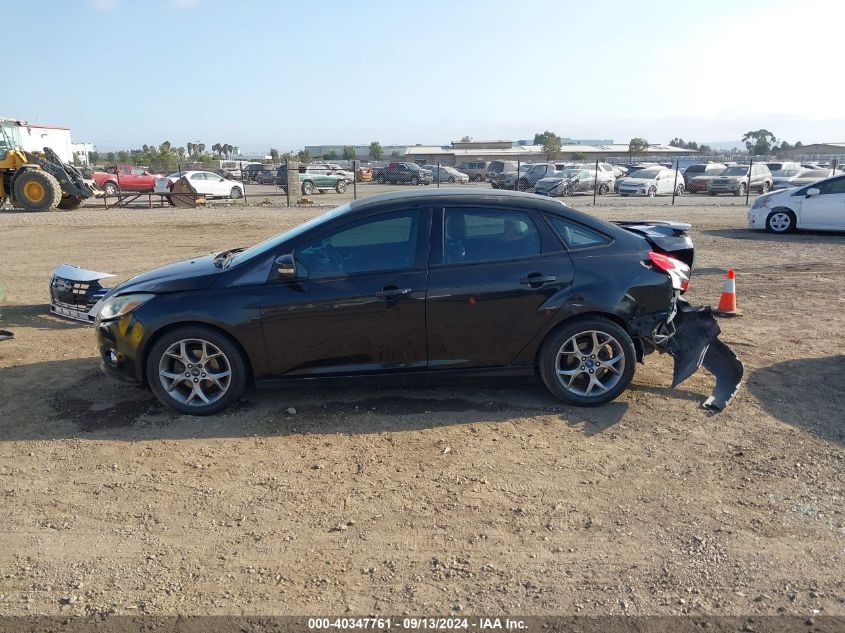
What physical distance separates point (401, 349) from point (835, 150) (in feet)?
318

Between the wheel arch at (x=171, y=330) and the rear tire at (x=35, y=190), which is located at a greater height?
the rear tire at (x=35, y=190)

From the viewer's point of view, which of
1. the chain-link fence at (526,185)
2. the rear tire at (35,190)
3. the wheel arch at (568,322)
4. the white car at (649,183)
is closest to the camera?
the wheel arch at (568,322)

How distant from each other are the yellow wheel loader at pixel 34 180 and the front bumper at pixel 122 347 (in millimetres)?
20188

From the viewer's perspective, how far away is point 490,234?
521cm

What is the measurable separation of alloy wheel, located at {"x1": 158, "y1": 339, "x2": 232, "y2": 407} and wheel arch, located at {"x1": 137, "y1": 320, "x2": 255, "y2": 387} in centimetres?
12

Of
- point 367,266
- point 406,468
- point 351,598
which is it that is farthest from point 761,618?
point 367,266

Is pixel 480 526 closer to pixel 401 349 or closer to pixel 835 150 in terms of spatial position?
pixel 401 349

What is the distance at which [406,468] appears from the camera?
14.3 ft

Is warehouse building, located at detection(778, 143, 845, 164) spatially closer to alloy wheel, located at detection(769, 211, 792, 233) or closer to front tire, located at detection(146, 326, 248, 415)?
alloy wheel, located at detection(769, 211, 792, 233)

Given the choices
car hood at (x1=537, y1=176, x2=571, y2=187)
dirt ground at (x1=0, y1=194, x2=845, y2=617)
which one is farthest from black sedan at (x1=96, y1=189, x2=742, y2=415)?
car hood at (x1=537, y1=176, x2=571, y2=187)

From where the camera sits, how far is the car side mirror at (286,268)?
16.3ft

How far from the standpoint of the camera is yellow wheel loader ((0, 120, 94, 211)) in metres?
22.3

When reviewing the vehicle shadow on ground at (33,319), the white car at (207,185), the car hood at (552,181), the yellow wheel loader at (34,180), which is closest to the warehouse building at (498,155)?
the car hood at (552,181)

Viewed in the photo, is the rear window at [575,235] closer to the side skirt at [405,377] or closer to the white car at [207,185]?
the side skirt at [405,377]
